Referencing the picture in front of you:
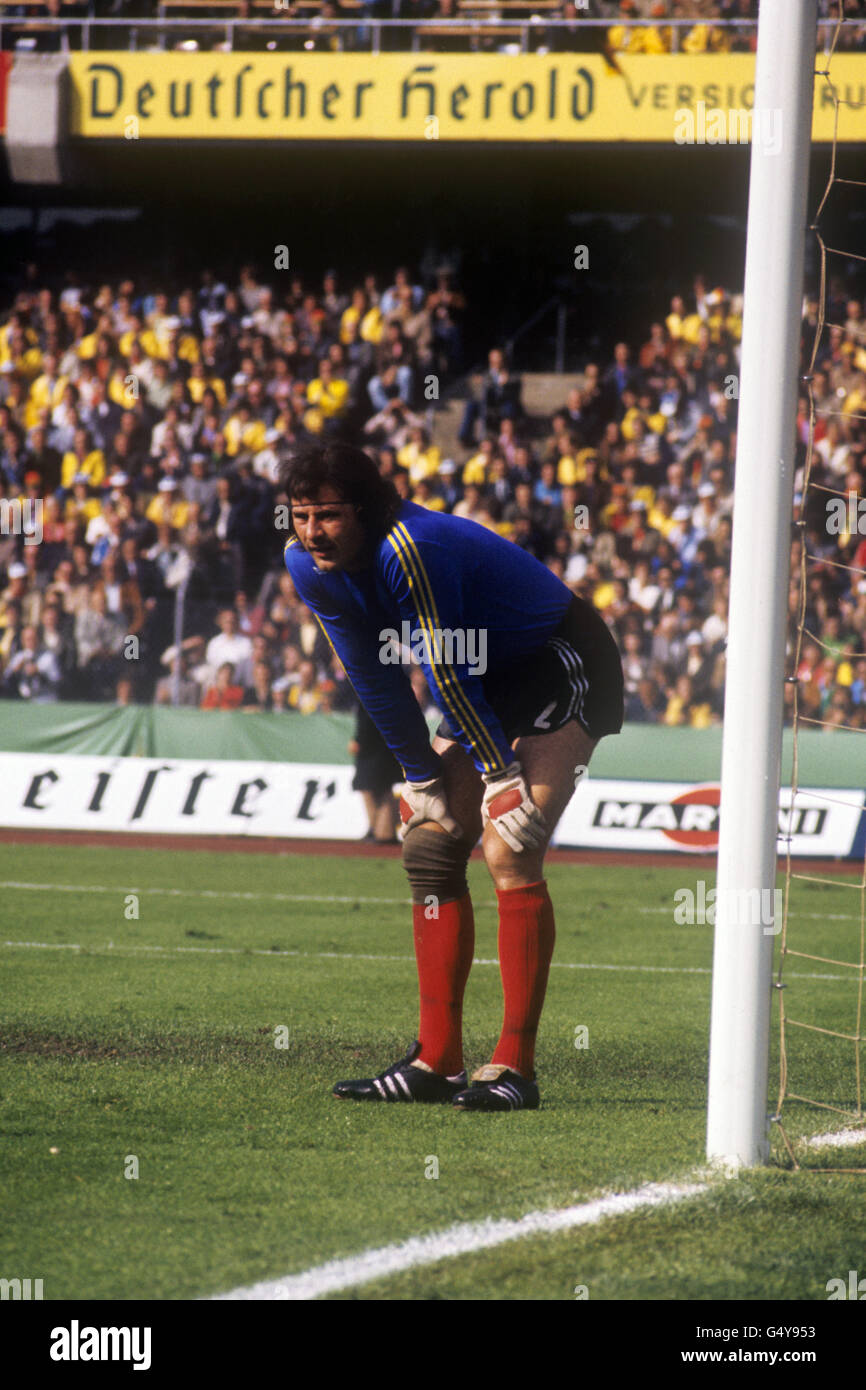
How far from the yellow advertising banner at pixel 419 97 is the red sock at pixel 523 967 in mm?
14680

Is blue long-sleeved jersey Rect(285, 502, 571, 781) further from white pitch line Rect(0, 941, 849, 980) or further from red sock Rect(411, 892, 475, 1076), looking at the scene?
white pitch line Rect(0, 941, 849, 980)

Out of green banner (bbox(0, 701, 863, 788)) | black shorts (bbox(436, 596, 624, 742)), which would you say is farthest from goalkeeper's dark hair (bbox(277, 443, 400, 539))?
green banner (bbox(0, 701, 863, 788))

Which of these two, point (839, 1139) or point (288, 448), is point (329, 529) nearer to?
point (839, 1139)

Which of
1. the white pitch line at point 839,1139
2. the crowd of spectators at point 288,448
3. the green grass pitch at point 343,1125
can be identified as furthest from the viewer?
the crowd of spectators at point 288,448

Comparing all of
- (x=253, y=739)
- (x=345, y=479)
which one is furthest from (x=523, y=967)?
(x=253, y=739)

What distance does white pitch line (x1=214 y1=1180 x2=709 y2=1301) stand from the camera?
2.90m

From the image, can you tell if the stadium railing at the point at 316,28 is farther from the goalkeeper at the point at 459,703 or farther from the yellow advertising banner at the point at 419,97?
the goalkeeper at the point at 459,703

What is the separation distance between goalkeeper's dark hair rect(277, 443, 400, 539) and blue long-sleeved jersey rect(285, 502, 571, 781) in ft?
0.21

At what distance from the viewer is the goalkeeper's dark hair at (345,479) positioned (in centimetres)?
441

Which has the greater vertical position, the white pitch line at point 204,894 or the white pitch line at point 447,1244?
the white pitch line at point 447,1244

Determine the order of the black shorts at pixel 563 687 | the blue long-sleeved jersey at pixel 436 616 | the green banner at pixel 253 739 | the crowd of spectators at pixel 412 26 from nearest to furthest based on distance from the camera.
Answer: the blue long-sleeved jersey at pixel 436 616 → the black shorts at pixel 563 687 → the green banner at pixel 253 739 → the crowd of spectators at pixel 412 26

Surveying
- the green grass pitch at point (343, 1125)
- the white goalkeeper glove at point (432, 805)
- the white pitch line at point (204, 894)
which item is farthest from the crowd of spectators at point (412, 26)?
the white goalkeeper glove at point (432, 805)
